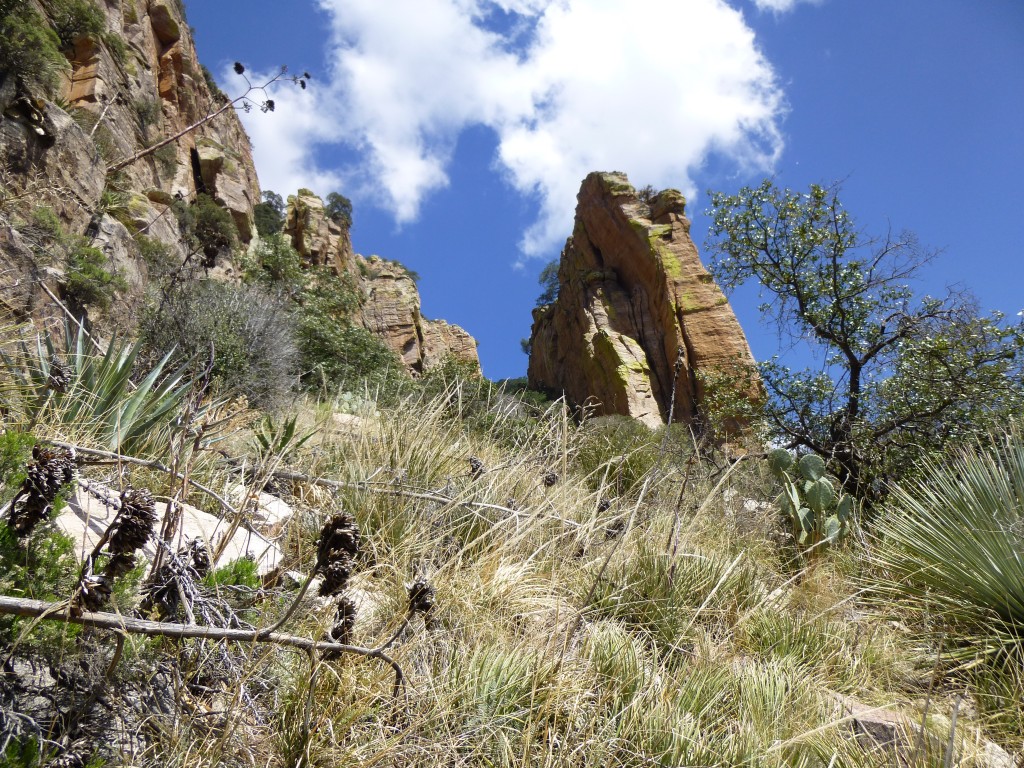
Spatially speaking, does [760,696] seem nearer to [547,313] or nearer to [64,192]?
[64,192]

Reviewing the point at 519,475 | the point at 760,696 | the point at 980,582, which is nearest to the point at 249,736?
the point at 760,696

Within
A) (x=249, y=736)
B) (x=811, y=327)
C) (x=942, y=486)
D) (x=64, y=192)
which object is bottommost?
(x=249, y=736)

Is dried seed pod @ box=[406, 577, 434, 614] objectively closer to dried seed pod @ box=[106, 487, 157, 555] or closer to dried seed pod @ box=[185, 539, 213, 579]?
dried seed pod @ box=[185, 539, 213, 579]

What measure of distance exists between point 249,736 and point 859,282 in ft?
30.3

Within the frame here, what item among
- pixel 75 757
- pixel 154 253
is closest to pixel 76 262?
pixel 154 253

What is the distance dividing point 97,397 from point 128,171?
15662mm

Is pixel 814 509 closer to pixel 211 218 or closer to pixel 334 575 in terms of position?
pixel 334 575

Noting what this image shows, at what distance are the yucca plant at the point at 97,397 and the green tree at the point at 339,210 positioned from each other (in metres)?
34.0

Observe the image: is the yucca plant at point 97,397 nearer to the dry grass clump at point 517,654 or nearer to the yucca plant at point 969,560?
the dry grass clump at point 517,654

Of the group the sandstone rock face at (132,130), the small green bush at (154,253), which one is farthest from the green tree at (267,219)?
the small green bush at (154,253)

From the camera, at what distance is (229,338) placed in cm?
820

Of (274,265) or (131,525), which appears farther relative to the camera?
(274,265)

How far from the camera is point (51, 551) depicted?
1627 millimetres

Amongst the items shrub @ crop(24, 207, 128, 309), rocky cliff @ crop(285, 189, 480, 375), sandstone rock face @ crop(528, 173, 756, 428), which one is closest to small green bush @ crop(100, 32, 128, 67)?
rocky cliff @ crop(285, 189, 480, 375)
